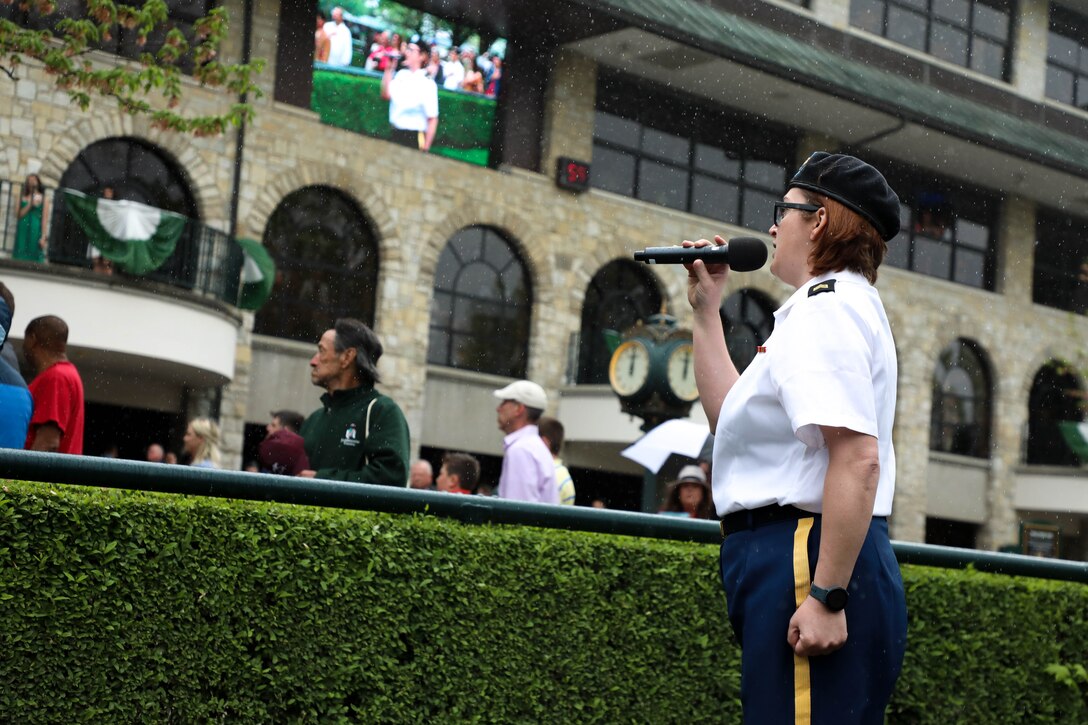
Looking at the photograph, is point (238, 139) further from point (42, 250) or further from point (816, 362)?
point (816, 362)

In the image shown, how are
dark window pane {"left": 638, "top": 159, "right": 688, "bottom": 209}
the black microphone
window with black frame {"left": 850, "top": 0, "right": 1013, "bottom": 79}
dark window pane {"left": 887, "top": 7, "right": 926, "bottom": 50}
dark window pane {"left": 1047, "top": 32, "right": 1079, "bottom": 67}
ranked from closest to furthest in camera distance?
the black microphone, dark window pane {"left": 638, "top": 159, "right": 688, "bottom": 209}, window with black frame {"left": 850, "top": 0, "right": 1013, "bottom": 79}, dark window pane {"left": 887, "top": 7, "right": 926, "bottom": 50}, dark window pane {"left": 1047, "top": 32, "right": 1079, "bottom": 67}

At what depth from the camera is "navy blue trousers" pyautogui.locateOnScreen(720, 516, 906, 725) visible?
9.80ft

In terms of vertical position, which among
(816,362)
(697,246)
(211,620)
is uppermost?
(697,246)

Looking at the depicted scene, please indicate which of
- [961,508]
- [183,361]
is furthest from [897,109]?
[183,361]

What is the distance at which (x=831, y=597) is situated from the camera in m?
2.92

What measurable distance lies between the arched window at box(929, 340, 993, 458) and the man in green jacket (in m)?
29.2

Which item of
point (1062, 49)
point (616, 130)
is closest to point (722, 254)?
point (616, 130)

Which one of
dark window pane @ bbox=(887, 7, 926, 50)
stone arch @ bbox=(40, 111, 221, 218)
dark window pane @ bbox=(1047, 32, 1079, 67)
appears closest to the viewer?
stone arch @ bbox=(40, 111, 221, 218)

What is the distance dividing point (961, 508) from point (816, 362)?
3226 cm

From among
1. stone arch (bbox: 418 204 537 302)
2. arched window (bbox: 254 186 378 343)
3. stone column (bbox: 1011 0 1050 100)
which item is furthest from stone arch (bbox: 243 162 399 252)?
stone column (bbox: 1011 0 1050 100)

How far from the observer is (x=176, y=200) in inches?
924

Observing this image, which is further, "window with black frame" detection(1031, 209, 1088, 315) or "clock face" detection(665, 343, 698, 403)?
"window with black frame" detection(1031, 209, 1088, 315)

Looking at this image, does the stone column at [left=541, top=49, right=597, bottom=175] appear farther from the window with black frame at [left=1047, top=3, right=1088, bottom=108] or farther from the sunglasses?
the sunglasses

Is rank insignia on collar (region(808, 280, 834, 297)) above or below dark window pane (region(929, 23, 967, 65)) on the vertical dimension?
below
